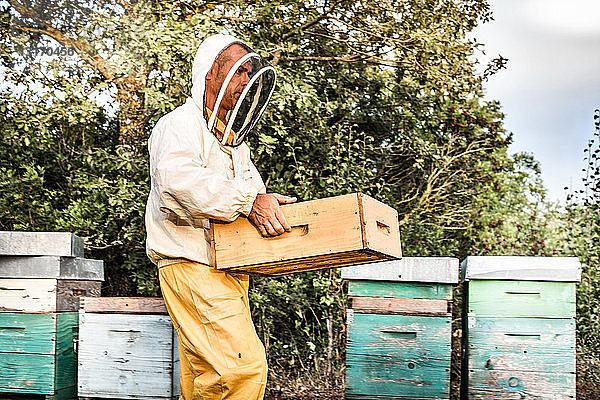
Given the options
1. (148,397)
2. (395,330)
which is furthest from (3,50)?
(395,330)

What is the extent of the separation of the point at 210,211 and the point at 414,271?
5.06 feet

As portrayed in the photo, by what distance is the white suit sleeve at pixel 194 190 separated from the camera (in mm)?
2018

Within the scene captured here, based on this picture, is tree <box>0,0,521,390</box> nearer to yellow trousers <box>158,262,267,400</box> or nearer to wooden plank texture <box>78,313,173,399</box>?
wooden plank texture <box>78,313,173,399</box>

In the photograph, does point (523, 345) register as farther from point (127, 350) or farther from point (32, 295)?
point (32, 295)

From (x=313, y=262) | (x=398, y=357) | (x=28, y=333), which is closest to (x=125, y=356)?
(x=28, y=333)

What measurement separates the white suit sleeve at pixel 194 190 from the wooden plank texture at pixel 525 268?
1.57 metres

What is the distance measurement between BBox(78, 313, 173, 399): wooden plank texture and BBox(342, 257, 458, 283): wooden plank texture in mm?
1033

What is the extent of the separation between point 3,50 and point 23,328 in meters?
2.13

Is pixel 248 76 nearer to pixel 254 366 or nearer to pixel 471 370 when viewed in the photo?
pixel 254 366

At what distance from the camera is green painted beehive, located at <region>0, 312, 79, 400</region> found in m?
3.47

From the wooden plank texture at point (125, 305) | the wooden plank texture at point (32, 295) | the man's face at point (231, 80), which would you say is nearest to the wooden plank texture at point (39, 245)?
the wooden plank texture at point (32, 295)

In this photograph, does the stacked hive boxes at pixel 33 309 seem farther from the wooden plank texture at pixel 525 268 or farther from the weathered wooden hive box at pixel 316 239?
the wooden plank texture at pixel 525 268

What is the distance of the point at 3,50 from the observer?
4.56m

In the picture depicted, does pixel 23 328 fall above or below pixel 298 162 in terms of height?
below
